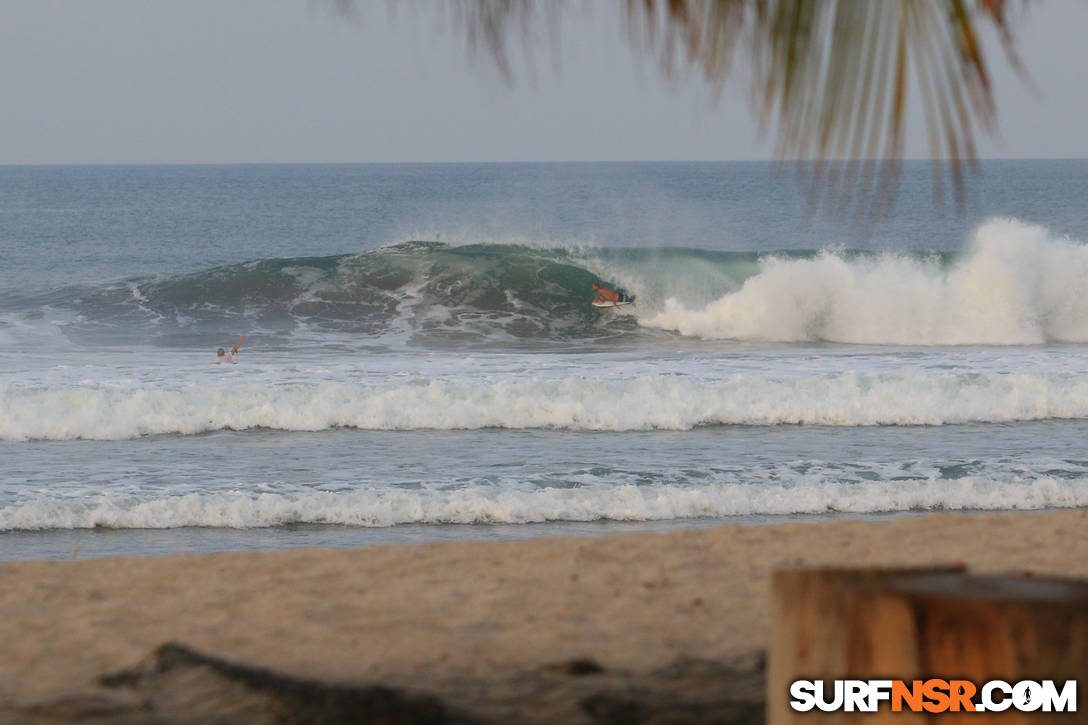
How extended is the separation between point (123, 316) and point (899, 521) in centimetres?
1963

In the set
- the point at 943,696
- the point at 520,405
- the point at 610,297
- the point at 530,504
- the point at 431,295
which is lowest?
the point at 530,504

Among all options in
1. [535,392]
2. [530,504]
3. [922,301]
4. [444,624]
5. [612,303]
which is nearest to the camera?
[444,624]

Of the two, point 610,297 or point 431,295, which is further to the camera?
point 431,295

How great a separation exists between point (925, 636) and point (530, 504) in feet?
22.7

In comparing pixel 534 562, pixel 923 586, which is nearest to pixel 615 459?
pixel 534 562

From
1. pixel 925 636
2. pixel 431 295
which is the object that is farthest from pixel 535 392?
pixel 431 295

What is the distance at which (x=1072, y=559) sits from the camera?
6.10 meters

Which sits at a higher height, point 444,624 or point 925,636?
point 925,636

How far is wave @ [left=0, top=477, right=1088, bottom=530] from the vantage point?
8.67 m

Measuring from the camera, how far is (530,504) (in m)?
8.95

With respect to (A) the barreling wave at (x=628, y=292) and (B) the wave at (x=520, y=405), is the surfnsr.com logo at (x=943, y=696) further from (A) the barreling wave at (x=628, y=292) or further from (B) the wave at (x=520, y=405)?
(A) the barreling wave at (x=628, y=292)

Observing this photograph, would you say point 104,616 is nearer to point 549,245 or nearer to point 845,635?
point 845,635

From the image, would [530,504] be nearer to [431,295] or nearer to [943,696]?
[943,696]

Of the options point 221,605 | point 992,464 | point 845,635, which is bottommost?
point 992,464
